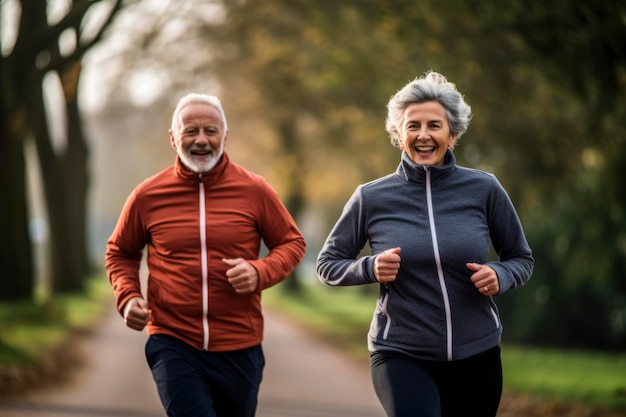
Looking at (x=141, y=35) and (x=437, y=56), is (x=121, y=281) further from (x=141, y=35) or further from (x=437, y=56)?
(x=141, y=35)

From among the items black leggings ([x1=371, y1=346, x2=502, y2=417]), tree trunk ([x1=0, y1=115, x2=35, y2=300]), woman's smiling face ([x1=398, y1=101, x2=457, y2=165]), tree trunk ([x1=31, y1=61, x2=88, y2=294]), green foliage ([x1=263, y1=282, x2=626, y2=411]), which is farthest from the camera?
tree trunk ([x1=31, y1=61, x2=88, y2=294])

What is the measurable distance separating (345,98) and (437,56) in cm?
698

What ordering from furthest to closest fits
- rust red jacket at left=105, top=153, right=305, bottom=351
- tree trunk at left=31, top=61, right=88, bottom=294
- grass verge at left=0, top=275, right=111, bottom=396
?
tree trunk at left=31, top=61, right=88, bottom=294, grass verge at left=0, top=275, right=111, bottom=396, rust red jacket at left=105, top=153, right=305, bottom=351

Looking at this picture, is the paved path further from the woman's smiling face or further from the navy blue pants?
the woman's smiling face

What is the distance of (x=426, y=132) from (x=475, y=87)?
933cm

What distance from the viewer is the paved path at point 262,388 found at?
32.0 feet

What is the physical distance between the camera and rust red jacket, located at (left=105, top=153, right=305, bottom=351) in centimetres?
464

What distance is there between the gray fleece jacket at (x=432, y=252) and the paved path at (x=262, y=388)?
5568 millimetres

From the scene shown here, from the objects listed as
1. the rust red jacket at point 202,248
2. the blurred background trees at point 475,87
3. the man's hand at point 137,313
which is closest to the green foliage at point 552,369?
the blurred background trees at point 475,87

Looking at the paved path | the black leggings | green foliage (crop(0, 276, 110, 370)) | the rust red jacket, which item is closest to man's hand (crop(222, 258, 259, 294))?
the rust red jacket

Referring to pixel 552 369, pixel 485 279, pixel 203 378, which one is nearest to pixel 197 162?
pixel 203 378

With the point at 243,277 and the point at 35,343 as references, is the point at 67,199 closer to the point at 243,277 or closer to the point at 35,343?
the point at 35,343

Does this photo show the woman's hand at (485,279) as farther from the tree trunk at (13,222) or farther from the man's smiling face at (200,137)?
the tree trunk at (13,222)

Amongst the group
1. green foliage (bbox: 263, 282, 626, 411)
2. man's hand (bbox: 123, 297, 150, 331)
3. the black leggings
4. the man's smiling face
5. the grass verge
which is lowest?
green foliage (bbox: 263, 282, 626, 411)
